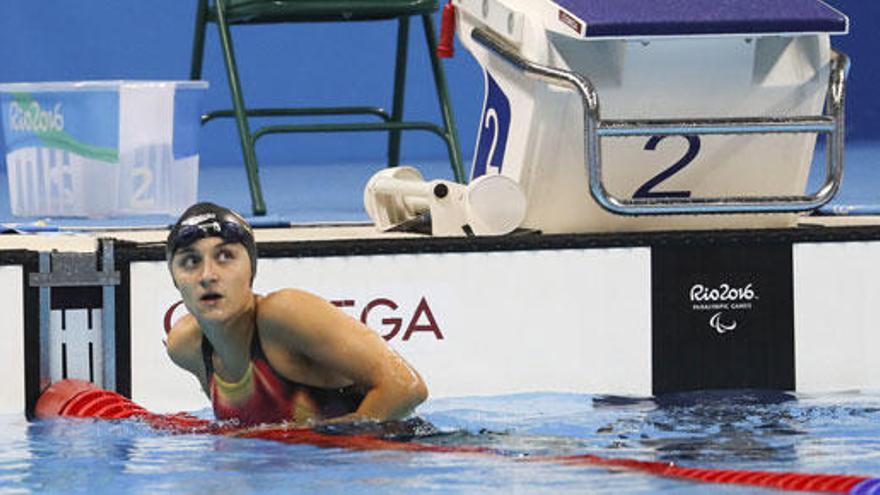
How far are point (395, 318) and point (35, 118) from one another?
6.26 feet

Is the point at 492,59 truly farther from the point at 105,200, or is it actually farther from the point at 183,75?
the point at 183,75

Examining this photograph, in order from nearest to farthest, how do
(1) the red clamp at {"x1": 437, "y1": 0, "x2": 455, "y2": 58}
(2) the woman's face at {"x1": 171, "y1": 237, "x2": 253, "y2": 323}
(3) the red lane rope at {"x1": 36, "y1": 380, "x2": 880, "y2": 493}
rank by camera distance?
(3) the red lane rope at {"x1": 36, "y1": 380, "x2": 880, "y2": 493}, (2) the woman's face at {"x1": 171, "y1": 237, "x2": 253, "y2": 323}, (1) the red clamp at {"x1": 437, "y1": 0, "x2": 455, "y2": 58}

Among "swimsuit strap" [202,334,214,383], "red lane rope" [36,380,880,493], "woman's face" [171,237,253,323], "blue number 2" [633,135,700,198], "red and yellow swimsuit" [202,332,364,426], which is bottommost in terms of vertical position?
"red lane rope" [36,380,880,493]

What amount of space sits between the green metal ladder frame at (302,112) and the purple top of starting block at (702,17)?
1657mm

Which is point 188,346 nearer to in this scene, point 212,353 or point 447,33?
point 212,353

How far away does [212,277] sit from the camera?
3477 millimetres

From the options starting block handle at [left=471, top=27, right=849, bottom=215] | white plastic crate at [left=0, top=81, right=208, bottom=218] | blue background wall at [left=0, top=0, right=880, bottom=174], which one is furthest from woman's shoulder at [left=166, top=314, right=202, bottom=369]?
blue background wall at [left=0, top=0, right=880, bottom=174]

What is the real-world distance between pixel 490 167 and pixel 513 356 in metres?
0.62

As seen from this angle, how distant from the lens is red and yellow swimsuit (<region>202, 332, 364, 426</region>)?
12.0ft

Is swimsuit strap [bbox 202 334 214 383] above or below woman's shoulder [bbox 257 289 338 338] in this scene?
below

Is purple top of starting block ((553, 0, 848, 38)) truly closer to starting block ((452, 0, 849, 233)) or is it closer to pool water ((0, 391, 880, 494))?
starting block ((452, 0, 849, 233))

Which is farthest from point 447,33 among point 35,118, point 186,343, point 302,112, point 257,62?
point 257,62

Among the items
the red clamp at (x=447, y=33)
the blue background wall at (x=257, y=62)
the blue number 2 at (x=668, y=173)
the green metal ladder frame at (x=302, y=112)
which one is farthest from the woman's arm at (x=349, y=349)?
the blue background wall at (x=257, y=62)

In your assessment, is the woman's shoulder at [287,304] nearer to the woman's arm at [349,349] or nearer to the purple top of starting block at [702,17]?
the woman's arm at [349,349]
